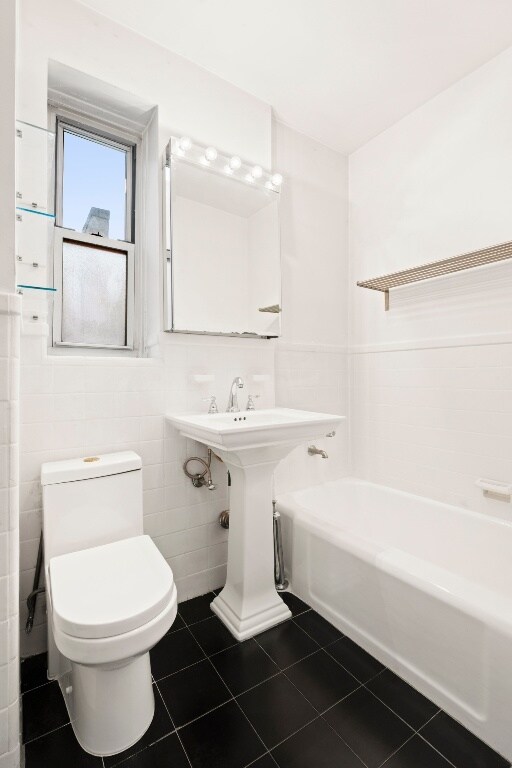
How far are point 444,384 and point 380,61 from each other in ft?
5.38

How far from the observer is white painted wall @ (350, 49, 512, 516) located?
5.93 feet

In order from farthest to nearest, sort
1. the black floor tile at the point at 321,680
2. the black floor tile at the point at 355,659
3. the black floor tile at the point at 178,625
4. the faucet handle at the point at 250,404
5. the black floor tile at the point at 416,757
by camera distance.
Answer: the faucet handle at the point at 250,404 < the black floor tile at the point at 178,625 < the black floor tile at the point at 355,659 < the black floor tile at the point at 321,680 < the black floor tile at the point at 416,757

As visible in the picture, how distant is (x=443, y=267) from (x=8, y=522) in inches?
81.5

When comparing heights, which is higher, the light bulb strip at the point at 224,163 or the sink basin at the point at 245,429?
the light bulb strip at the point at 224,163

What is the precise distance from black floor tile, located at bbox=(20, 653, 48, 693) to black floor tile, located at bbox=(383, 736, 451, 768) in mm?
1215

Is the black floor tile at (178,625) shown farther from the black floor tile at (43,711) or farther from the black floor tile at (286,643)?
the black floor tile at (43,711)

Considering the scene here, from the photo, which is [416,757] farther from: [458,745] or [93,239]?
[93,239]

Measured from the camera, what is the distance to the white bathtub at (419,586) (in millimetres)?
1136

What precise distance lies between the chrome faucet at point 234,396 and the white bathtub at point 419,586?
0.57m

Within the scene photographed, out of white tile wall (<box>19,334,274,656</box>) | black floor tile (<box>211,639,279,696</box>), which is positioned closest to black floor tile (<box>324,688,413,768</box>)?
black floor tile (<box>211,639,279,696</box>)

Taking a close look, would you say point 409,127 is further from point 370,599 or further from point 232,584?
point 232,584

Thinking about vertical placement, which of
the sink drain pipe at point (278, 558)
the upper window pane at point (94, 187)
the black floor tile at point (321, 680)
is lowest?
the black floor tile at point (321, 680)

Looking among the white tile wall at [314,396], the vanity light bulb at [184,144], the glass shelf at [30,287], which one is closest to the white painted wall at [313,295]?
the white tile wall at [314,396]

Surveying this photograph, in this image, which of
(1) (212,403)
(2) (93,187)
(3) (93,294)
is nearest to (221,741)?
(1) (212,403)
